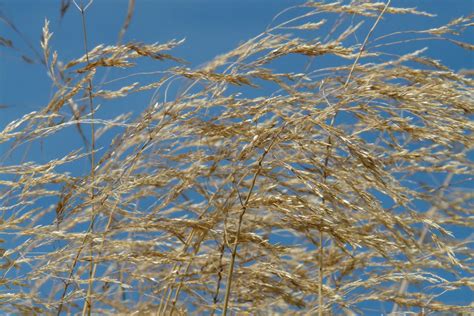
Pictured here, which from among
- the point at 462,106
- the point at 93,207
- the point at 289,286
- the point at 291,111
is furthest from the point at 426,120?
the point at 93,207

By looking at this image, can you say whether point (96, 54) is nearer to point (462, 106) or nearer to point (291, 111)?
point (291, 111)

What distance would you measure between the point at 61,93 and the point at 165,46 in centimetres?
45

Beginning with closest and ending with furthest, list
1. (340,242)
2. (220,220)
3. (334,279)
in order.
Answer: (340,242) → (220,220) → (334,279)

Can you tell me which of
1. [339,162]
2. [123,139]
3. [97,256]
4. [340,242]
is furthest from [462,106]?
[97,256]

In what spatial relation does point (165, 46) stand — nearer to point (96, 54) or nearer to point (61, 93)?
point (96, 54)

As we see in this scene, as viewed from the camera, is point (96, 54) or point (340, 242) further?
point (96, 54)

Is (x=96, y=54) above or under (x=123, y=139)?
above

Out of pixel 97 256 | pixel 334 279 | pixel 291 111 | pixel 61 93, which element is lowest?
pixel 334 279

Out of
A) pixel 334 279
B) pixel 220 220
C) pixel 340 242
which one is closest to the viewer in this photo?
pixel 340 242

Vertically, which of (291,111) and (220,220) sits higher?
(291,111)

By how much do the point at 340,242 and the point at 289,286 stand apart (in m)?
0.47

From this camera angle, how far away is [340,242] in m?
2.40

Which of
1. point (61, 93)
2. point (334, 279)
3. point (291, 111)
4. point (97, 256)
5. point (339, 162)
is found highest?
point (61, 93)

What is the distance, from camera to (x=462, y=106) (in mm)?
2779
